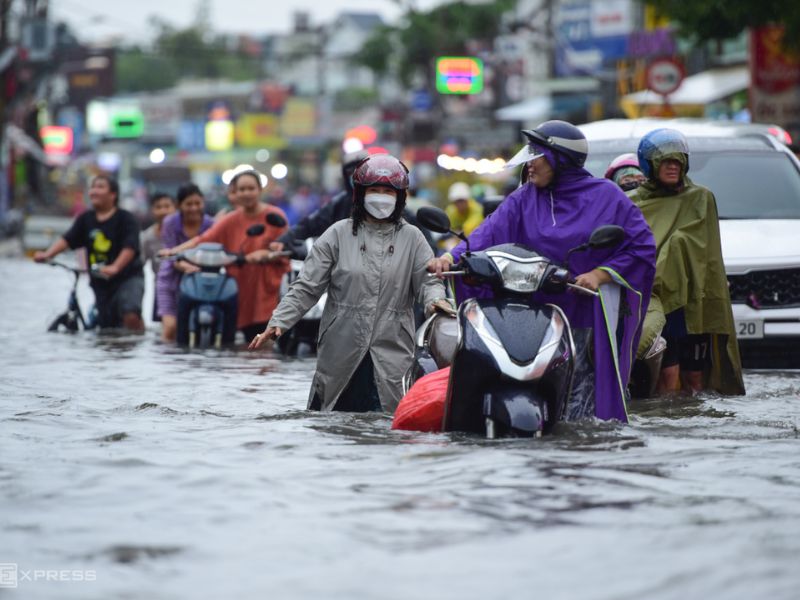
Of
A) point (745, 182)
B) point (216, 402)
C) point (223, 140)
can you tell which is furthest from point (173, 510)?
point (223, 140)

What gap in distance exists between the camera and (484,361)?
7.60 metres

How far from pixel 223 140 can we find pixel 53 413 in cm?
8819

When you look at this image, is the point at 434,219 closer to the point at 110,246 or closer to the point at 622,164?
the point at 622,164

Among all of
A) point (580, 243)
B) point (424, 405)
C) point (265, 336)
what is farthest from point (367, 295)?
point (580, 243)

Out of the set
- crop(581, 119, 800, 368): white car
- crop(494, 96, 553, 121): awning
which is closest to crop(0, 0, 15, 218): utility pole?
crop(494, 96, 553, 121): awning

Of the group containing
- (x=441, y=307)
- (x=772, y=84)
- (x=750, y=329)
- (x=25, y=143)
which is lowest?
(x=750, y=329)

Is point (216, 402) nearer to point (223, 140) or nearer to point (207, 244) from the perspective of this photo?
point (207, 244)

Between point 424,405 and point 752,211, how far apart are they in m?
5.39

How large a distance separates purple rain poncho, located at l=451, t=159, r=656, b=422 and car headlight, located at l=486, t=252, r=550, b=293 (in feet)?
1.82

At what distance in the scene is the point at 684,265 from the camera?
10.5m

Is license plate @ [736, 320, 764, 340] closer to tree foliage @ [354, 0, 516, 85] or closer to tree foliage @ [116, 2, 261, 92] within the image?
tree foliage @ [354, 0, 516, 85]

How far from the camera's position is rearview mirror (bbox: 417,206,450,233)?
7.90m

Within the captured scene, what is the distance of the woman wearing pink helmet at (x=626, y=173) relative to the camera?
11.6 metres

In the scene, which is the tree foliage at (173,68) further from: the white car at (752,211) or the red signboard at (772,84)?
the white car at (752,211)
